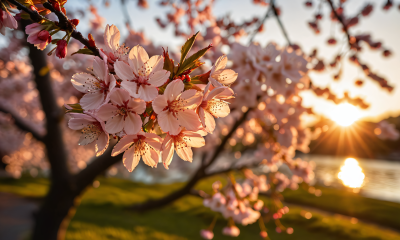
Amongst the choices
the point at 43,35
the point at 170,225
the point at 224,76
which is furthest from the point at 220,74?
the point at 170,225

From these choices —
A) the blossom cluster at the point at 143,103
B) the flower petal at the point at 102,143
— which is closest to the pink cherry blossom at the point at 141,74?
the blossom cluster at the point at 143,103

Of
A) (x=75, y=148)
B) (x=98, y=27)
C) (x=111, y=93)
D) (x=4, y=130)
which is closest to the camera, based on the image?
(x=111, y=93)

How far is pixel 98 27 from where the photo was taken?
5508 millimetres

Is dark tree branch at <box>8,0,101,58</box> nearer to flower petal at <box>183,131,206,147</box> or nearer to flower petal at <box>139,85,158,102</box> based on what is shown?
flower petal at <box>139,85,158,102</box>

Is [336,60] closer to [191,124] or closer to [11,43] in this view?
[191,124]

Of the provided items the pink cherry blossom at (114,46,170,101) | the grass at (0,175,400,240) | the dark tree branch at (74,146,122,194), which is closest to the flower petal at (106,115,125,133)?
the pink cherry blossom at (114,46,170,101)

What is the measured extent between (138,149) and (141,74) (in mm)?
273

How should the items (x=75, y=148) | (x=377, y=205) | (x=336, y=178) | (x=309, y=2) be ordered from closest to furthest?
(x=309, y=2) < (x=377, y=205) < (x=75, y=148) < (x=336, y=178)

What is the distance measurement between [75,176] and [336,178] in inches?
1035

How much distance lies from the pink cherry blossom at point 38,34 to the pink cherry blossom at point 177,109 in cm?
42

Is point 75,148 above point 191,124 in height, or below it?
below

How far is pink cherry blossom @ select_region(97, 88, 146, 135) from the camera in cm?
67

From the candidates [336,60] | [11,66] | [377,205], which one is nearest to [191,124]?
[336,60]

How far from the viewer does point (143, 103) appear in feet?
2.18
